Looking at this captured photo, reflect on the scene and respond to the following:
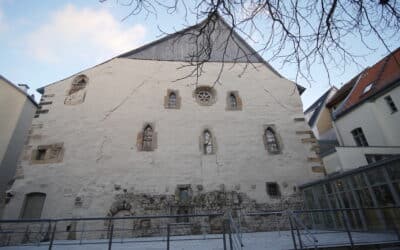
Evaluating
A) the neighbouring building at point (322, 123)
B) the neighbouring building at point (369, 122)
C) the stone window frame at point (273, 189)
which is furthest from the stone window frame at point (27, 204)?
the neighbouring building at point (322, 123)

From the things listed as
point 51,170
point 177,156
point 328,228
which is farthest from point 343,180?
point 51,170

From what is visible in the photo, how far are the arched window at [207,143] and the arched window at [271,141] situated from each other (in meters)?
2.78

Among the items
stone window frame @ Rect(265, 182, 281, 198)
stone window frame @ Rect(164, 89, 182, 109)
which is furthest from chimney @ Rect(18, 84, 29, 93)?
stone window frame @ Rect(265, 182, 281, 198)

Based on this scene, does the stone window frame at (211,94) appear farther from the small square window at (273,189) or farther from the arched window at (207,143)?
the small square window at (273,189)

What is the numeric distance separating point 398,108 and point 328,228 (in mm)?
6630

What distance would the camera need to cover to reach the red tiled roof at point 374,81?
11.7m

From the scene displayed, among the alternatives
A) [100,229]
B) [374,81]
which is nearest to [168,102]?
[100,229]

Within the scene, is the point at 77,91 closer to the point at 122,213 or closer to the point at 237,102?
the point at 122,213

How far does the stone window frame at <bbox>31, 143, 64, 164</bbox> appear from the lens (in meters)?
10.6

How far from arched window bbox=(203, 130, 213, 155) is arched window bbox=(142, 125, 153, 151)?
2507 millimetres

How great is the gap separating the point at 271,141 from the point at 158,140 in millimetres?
5542

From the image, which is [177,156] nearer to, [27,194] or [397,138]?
[27,194]

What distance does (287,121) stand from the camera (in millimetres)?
12438

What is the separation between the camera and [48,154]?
424 inches
